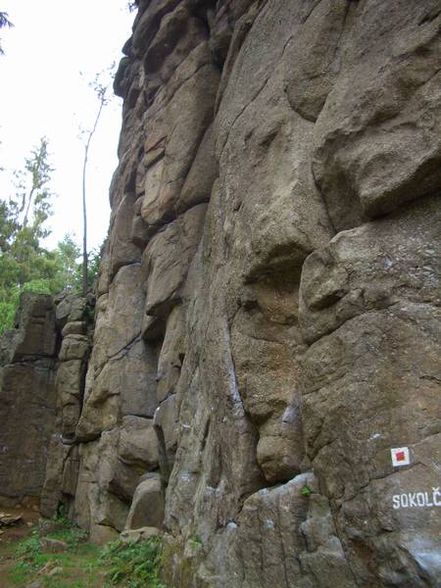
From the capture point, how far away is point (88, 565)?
33.8ft

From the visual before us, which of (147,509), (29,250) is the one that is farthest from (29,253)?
(147,509)

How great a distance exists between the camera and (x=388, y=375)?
204 inches

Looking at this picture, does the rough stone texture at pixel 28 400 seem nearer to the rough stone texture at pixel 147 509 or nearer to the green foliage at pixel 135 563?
the rough stone texture at pixel 147 509

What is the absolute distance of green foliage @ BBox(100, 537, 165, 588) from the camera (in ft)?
28.2

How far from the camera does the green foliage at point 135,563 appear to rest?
8.59 metres

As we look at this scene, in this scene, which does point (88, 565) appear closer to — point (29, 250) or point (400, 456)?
point (400, 456)

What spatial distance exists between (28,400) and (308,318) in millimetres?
15059

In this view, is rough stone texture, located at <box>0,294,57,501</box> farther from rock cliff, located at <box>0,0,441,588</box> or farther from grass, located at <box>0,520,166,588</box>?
rock cliff, located at <box>0,0,441,588</box>

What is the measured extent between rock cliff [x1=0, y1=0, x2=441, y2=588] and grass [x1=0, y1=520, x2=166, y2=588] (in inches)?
23.4

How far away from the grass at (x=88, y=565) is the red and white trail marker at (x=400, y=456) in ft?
15.4

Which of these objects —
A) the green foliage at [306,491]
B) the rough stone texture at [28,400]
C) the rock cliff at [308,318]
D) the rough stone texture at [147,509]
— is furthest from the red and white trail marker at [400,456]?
the rough stone texture at [28,400]

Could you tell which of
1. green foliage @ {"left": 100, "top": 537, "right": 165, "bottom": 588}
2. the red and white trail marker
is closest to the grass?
green foliage @ {"left": 100, "top": 537, "right": 165, "bottom": 588}

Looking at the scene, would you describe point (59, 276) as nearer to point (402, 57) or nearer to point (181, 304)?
point (181, 304)

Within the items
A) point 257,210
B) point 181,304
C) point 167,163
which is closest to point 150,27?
point 167,163
